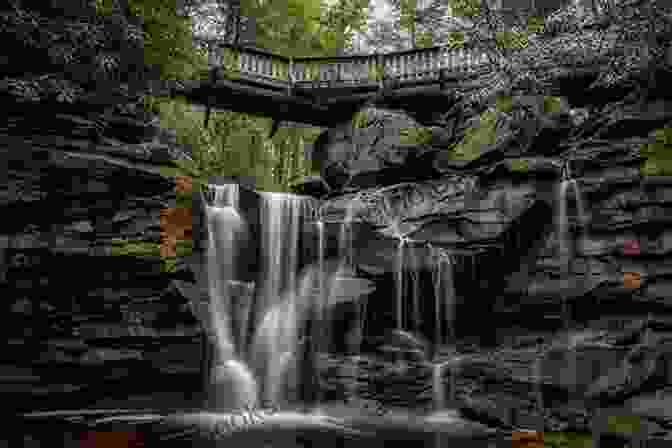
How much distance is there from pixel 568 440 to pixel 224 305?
692cm

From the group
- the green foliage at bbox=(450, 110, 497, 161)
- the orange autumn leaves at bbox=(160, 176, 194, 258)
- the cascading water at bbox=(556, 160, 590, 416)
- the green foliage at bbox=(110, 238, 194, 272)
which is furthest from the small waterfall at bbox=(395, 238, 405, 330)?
the green foliage at bbox=(110, 238, 194, 272)

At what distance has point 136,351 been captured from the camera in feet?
29.1

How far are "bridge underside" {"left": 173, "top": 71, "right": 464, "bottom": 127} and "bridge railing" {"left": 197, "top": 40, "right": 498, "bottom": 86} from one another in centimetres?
28

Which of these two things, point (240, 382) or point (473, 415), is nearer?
point (473, 415)

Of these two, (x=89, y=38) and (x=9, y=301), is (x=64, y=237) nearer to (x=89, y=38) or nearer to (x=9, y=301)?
(x=9, y=301)

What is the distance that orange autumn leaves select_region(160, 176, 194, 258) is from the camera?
380 inches

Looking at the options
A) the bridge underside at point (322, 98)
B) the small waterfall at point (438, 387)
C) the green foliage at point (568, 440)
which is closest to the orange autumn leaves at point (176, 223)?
the small waterfall at point (438, 387)

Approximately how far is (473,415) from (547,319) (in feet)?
8.46

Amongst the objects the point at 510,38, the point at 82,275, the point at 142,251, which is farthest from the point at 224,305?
the point at 510,38

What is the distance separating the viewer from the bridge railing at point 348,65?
1695 centimetres

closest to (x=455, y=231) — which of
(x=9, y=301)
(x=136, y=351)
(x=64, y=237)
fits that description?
(x=136, y=351)

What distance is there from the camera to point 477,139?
1280cm

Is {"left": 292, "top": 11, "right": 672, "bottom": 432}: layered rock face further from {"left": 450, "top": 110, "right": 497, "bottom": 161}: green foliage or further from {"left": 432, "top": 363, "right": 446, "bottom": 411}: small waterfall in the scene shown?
{"left": 432, "top": 363, "right": 446, "bottom": 411}: small waterfall

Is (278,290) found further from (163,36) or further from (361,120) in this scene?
(361,120)
